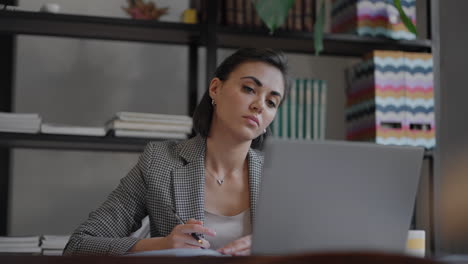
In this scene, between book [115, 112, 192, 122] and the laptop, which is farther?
book [115, 112, 192, 122]

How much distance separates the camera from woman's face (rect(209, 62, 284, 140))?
6.72 feet

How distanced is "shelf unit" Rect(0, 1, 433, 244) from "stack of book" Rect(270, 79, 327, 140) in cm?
21

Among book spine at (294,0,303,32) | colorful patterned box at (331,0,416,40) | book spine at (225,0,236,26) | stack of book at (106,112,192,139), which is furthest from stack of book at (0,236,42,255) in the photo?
colorful patterned box at (331,0,416,40)

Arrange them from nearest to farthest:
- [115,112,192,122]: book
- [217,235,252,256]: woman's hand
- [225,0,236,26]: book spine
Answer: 1. [217,235,252,256]: woman's hand
2. [115,112,192,122]: book
3. [225,0,236,26]: book spine

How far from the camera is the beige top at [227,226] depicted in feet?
6.36

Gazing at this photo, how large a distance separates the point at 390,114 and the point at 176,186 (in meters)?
1.19

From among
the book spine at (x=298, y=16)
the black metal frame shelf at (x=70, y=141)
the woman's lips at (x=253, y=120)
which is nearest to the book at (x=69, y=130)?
the black metal frame shelf at (x=70, y=141)

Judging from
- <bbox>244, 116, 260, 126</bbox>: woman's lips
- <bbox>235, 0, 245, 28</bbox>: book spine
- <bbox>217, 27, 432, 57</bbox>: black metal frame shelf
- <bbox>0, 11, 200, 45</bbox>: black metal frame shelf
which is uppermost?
<bbox>235, 0, 245, 28</bbox>: book spine

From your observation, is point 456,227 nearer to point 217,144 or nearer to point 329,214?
point 329,214

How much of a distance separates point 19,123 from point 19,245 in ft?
1.47

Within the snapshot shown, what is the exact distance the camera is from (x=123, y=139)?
8.66 feet

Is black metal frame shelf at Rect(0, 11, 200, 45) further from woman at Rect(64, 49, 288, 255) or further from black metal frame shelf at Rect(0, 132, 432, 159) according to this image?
woman at Rect(64, 49, 288, 255)

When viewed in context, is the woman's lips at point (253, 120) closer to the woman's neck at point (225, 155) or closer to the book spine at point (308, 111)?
the woman's neck at point (225, 155)

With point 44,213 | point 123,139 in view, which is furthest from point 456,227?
point 44,213
